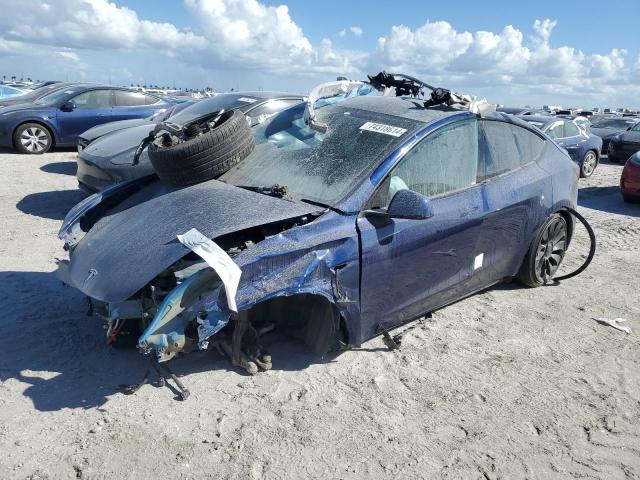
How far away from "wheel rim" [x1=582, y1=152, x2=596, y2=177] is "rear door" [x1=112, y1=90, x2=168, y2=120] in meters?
9.61

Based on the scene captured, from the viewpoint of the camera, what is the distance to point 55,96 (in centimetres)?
1211

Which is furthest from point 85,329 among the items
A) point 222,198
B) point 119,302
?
point 222,198

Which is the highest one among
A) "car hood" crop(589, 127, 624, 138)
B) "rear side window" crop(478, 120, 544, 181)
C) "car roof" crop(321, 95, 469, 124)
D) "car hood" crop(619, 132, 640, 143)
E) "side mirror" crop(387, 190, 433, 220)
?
"car roof" crop(321, 95, 469, 124)

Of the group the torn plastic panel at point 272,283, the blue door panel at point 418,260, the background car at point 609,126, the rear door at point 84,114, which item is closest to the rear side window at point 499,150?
the blue door panel at point 418,260

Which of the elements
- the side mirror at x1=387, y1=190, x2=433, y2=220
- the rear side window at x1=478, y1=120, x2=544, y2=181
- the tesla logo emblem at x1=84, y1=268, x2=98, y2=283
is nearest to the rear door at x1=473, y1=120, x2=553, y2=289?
the rear side window at x1=478, y1=120, x2=544, y2=181

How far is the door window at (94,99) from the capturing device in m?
11.7

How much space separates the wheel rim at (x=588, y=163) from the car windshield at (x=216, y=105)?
27.8ft

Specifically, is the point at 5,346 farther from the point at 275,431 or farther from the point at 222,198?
the point at 275,431

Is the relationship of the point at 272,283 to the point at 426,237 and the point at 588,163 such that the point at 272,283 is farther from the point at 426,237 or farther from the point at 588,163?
the point at 588,163

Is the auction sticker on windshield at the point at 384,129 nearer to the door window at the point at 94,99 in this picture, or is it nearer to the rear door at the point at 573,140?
the door window at the point at 94,99

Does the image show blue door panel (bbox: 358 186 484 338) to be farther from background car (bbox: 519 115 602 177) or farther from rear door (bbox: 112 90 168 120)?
rear door (bbox: 112 90 168 120)

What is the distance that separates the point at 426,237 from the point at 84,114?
10.0 metres

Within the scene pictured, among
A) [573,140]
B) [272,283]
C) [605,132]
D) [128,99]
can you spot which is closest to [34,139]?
[128,99]

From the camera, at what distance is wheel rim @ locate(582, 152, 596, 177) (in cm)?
1274
